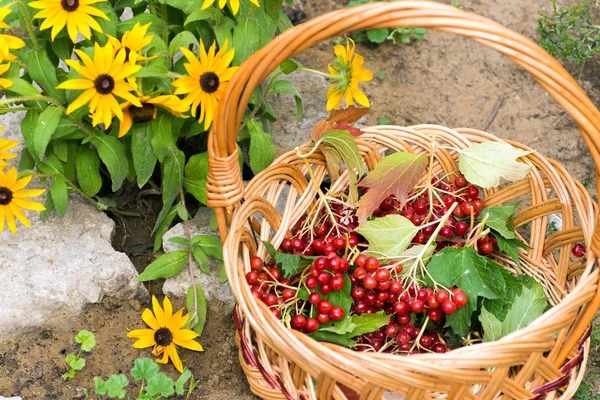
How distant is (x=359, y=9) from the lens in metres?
1.29

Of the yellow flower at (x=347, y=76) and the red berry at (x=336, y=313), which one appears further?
the yellow flower at (x=347, y=76)

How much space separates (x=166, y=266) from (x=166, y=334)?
17cm

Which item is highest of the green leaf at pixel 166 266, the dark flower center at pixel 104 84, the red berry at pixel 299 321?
the dark flower center at pixel 104 84

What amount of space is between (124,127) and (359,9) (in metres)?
0.61

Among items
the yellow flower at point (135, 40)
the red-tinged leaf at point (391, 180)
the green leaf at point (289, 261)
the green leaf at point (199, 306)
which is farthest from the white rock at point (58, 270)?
the red-tinged leaf at point (391, 180)

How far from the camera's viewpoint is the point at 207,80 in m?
1.51

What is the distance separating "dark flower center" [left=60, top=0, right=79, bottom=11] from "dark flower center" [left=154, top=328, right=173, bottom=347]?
2.41ft

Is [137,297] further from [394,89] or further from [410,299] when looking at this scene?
[394,89]

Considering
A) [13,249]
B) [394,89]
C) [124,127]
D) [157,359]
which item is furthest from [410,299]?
[394,89]

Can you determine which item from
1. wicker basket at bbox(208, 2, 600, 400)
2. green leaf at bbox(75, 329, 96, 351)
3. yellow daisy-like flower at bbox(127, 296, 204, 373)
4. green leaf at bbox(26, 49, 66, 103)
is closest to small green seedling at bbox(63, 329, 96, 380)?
green leaf at bbox(75, 329, 96, 351)

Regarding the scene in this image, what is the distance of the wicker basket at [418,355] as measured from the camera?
1.28 m

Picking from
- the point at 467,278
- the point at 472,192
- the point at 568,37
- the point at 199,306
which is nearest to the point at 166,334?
the point at 199,306

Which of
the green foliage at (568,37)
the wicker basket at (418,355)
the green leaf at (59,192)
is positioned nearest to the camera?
the wicker basket at (418,355)

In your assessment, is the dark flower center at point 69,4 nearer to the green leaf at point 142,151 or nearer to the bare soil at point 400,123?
the green leaf at point 142,151
